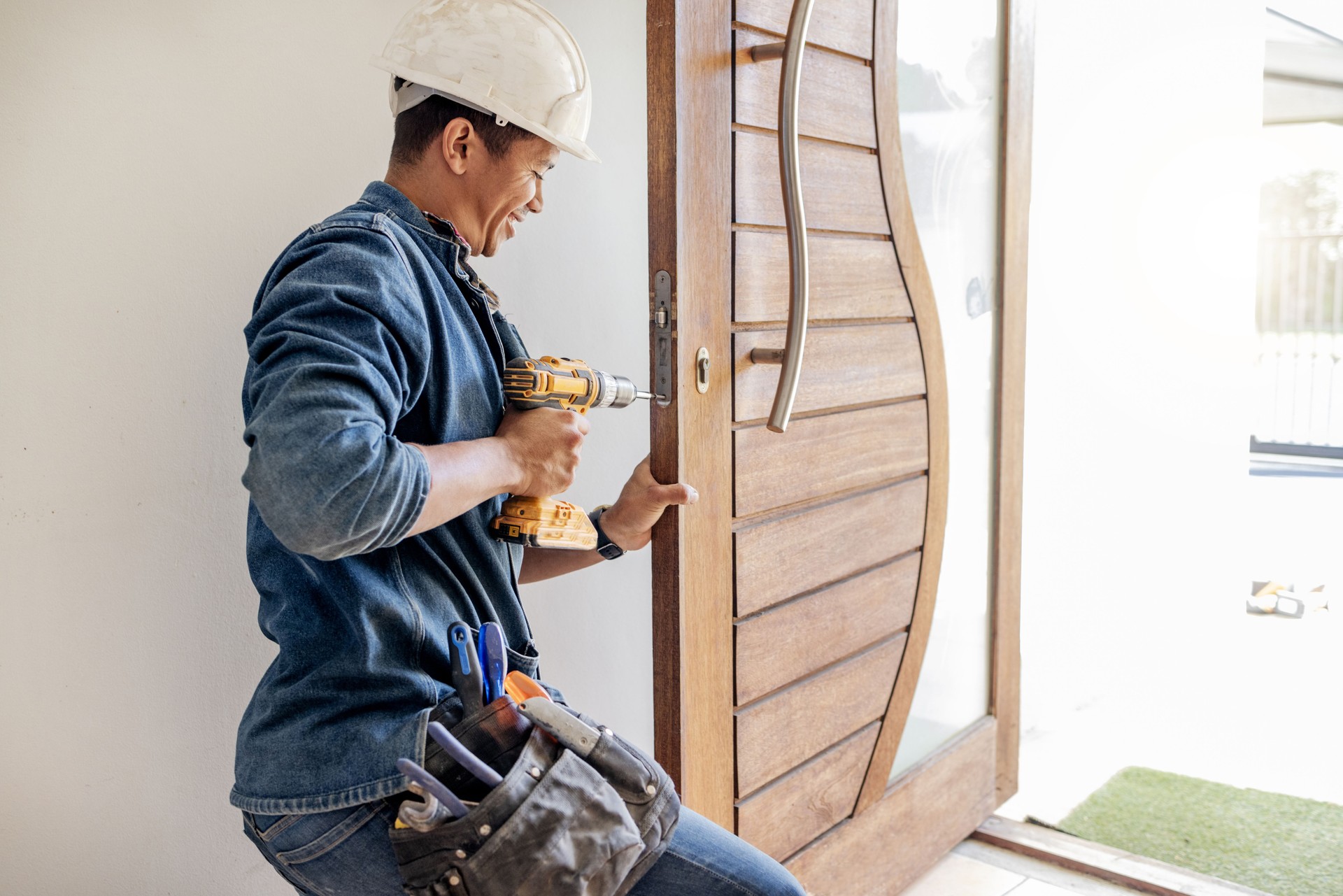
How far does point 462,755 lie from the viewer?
0.84 meters

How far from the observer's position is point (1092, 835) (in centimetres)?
232

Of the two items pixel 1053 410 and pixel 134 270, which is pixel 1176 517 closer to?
pixel 1053 410

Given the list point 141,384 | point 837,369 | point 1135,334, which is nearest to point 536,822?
point 141,384

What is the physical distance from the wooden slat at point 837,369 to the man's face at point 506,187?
44 centimetres

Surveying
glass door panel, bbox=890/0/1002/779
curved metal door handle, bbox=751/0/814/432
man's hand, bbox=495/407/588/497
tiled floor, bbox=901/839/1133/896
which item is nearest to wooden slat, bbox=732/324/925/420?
curved metal door handle, bbox=751/0/814/432

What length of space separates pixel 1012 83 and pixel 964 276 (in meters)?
0.45

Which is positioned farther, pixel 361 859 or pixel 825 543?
pixel 825 543

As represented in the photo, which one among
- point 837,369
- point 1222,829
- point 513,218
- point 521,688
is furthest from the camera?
point 1222,829

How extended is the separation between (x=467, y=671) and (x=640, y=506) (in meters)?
0.46

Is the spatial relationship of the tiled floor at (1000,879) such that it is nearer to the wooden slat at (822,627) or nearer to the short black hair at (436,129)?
the wooden slat at (822,627)

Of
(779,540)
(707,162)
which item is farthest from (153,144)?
(779,540)

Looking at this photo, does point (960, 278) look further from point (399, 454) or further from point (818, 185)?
point (399, 454)

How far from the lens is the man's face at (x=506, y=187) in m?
1.05

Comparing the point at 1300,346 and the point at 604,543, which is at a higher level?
the point at 1300,346
